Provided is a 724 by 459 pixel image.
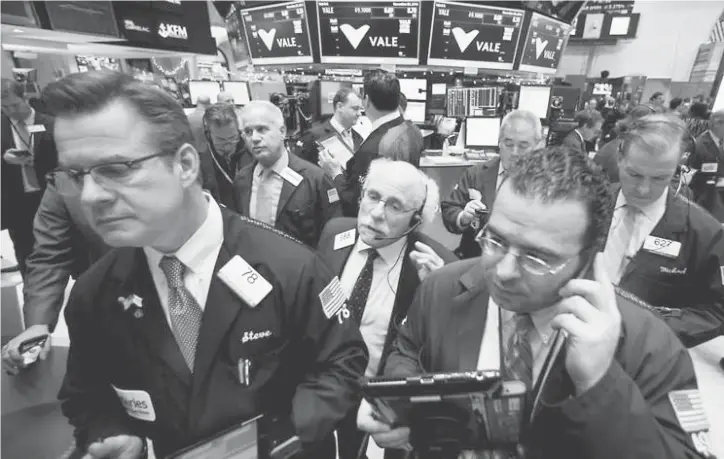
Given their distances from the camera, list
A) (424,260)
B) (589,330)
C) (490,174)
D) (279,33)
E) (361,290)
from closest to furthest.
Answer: (589,330)
(424,260)
(361,290)
(490,174)
(279,33)

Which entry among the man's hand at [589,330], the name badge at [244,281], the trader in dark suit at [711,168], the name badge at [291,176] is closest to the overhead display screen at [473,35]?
the trader in dark suit at [711,168]

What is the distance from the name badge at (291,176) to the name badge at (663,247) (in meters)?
1.88

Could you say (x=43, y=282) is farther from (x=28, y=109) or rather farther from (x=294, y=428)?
(x=28, y=109)

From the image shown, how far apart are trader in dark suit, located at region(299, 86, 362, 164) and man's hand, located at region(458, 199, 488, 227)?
2.09m

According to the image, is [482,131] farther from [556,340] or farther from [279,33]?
[556,340]

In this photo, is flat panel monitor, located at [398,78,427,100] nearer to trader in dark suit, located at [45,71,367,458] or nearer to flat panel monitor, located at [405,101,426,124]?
flat panel monitor, located at [405,101,426,124]

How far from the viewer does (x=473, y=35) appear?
5773 mm

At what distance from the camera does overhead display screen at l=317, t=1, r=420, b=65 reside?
18.2 ft

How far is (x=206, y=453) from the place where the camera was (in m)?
0.98

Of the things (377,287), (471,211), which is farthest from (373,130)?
(377,287)

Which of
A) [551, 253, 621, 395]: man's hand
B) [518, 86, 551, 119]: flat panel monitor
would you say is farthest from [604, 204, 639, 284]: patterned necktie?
[518, 86, 551, 119]: flat panel monitor

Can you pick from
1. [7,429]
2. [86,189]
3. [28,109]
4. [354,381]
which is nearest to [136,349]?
[86,189]

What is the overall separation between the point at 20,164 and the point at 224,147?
162cm

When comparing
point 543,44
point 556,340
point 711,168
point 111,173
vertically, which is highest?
point 543,44
